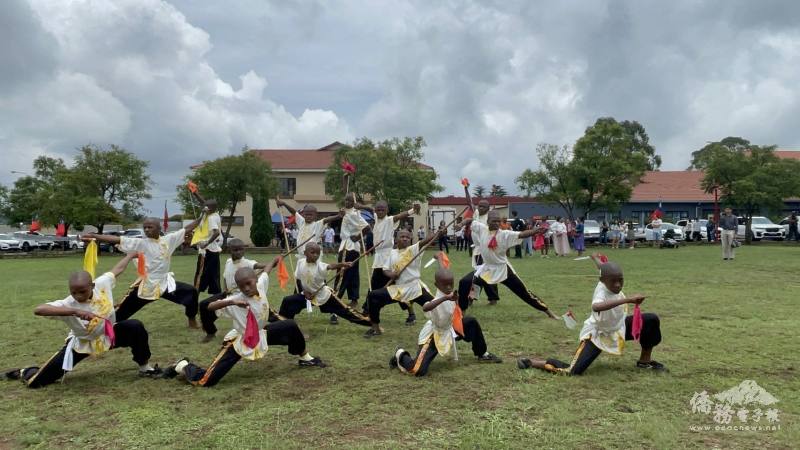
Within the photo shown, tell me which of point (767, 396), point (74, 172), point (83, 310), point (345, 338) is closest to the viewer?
point (767, 396)

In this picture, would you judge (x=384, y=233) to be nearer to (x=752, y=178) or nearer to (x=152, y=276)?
(x=152, y=276)

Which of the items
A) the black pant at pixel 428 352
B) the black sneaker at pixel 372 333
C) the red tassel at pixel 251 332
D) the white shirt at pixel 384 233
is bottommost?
the black sneaker at pixel 372 333

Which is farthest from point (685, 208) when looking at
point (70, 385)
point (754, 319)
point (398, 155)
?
point (70, 385)

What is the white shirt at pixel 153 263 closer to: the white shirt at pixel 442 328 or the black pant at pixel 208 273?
the black pant at pixel 208 273

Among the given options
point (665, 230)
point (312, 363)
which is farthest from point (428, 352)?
point (665, 230)

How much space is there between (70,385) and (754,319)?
31.0 feet

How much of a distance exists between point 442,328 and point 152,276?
4313 mm

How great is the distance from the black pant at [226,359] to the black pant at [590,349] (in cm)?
288

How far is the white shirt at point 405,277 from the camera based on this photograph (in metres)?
8.53

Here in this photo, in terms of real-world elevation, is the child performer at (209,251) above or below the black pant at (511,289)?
above

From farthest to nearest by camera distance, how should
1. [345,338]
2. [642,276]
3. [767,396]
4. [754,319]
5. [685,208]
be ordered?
[685,208], [642,276], [754,319], [345,338], [767,396]

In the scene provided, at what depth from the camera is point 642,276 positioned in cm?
1568

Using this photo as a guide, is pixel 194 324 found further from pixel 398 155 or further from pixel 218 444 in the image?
pixel 398 155

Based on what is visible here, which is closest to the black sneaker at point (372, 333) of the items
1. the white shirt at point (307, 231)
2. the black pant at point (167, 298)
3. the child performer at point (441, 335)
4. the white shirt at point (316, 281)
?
the white shirt at point (316, 281)
